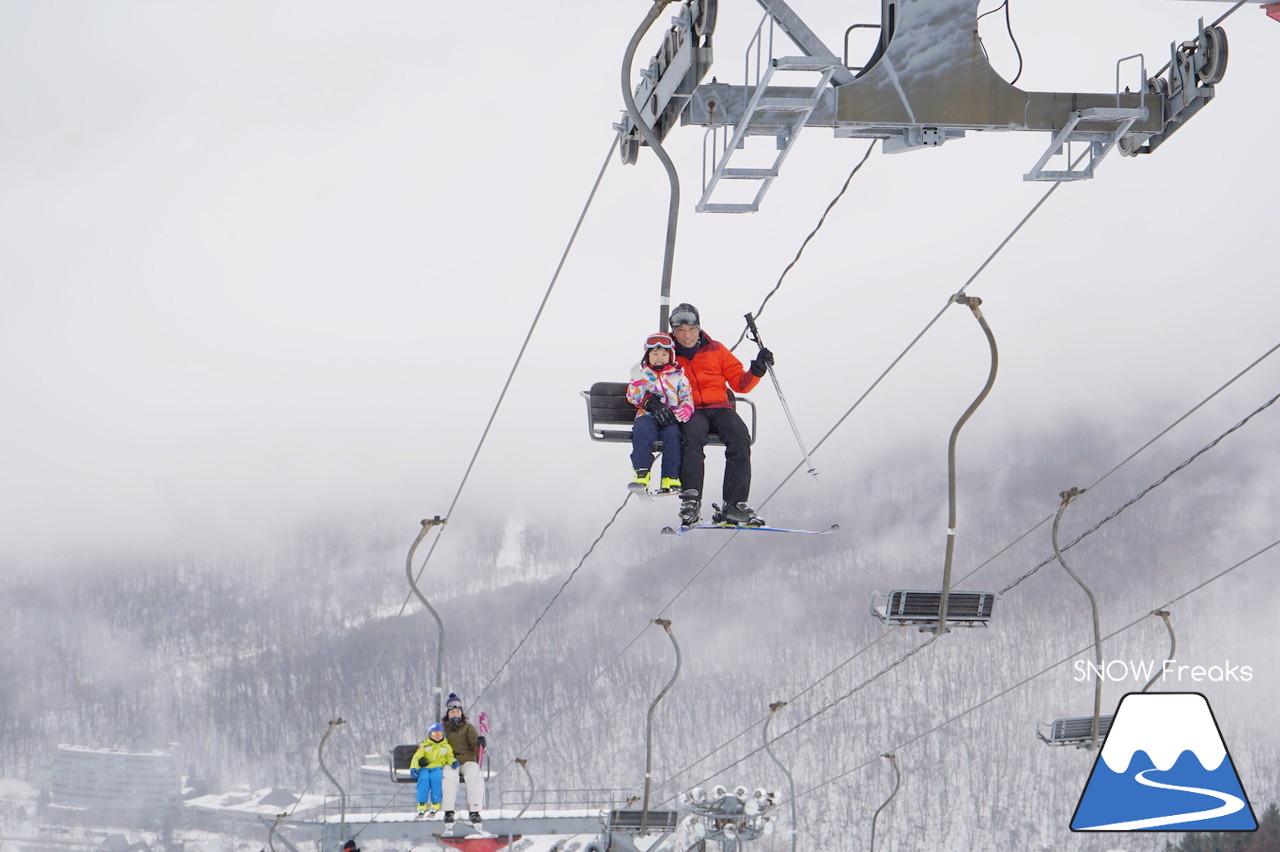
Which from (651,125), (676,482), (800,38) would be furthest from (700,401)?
(800,38)

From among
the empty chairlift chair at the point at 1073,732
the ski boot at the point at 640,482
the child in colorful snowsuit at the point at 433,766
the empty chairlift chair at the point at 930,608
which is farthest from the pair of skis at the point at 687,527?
the empty chairlift chair at the point at 1073,732

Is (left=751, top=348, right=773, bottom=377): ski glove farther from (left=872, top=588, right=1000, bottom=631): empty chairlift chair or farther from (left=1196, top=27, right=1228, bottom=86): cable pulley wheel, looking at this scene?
(left=1196, top=27, right=1228, bottom=86): cable pulley wheel

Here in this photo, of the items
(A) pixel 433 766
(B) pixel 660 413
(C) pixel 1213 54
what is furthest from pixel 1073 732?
(C) pixel 1213 54

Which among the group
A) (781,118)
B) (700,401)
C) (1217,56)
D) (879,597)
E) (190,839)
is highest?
(1217,56)

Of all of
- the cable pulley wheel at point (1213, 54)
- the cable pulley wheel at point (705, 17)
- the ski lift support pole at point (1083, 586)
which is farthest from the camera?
the ski lift support pole at point (1083, 586)

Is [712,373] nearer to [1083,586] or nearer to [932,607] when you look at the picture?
[932,607]

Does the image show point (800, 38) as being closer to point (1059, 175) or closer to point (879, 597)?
point (1059, 175)

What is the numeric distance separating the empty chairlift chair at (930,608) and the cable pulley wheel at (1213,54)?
650 cm

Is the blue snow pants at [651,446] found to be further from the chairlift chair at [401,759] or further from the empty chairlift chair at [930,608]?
the chairlift chair at [401,759]

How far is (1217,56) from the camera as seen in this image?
440 inches

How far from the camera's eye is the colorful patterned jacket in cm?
1316

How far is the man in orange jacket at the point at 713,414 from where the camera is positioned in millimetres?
13227

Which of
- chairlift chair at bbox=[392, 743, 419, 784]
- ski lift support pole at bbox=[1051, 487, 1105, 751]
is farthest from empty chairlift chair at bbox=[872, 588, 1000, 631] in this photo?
chairlift chair at bbox=[392, 743, 419, 784]

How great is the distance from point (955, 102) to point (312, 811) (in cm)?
15966
